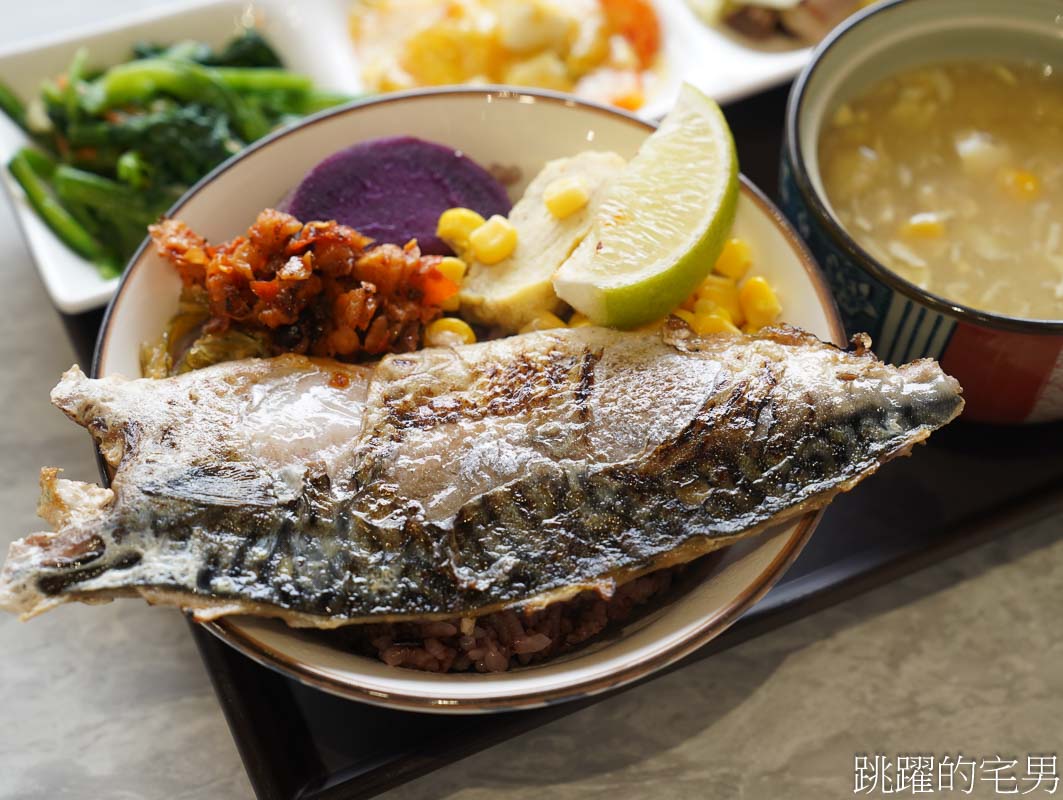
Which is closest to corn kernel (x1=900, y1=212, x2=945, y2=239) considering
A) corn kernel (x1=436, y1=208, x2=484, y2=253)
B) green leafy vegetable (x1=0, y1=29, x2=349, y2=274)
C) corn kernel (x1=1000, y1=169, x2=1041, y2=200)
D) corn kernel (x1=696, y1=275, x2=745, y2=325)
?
corn kernel (x1=1000, y1=169, x2=1041, y2=200)

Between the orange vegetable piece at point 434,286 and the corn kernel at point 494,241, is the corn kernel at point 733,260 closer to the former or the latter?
the corn kernel at point 494,241

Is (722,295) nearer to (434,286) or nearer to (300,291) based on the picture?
(434,286)

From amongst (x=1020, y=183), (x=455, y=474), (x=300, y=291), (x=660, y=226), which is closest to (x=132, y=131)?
(x=300, y=291)

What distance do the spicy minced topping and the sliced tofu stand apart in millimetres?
112

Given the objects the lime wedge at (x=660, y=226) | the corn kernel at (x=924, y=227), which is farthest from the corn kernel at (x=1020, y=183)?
the lime wedge at (x=660, y=226)

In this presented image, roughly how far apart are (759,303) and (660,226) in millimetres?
299

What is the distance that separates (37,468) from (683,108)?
77.5 inches

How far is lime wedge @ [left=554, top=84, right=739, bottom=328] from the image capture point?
1953 mm

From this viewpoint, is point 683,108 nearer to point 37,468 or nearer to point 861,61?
point 861,61

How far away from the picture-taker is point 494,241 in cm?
219

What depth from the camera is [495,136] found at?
8.22 feet

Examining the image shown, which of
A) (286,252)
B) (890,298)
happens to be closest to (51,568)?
(286,252)

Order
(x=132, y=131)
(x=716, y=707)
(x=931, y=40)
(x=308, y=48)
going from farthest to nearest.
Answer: (x=308, y=48), (x=132, y=131), (x=931, y=40), (x=716, y=707)

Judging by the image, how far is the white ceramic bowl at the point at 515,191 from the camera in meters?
1.67
